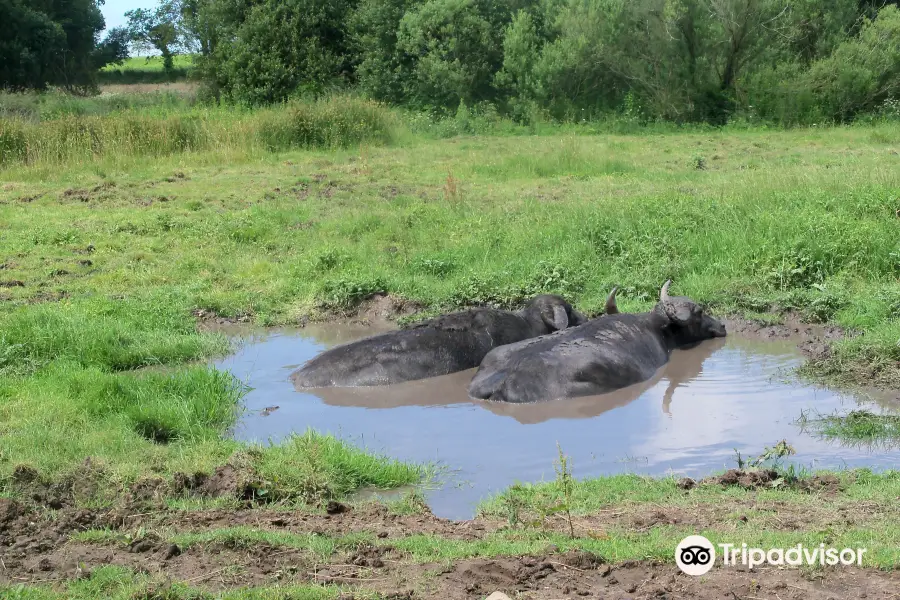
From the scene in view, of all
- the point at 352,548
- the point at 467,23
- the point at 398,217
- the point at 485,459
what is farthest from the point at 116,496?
the point at 467,23

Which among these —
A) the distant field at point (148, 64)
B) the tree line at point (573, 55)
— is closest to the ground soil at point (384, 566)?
the tree line at point (573, 55)

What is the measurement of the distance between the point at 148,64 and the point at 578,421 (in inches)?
2231

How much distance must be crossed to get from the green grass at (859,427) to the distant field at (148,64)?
47731 mm

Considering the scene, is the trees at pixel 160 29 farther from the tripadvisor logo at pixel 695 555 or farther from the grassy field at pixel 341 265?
the tripadvisor logo at pixel 695 555

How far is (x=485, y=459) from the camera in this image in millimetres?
6238

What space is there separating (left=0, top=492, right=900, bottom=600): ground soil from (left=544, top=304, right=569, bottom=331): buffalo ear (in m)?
3.87

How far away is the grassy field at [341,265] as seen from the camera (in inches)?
205

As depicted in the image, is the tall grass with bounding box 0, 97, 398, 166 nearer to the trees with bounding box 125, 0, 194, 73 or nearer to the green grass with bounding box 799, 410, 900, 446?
the green grass with bounding box 799, 410, 900, 446

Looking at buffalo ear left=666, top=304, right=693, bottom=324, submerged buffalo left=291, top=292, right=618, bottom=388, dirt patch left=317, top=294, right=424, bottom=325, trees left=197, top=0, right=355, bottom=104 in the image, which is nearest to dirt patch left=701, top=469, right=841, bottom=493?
submerged buffalo left=291, top=292, right=618, bottom=388

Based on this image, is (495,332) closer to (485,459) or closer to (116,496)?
(485,459)

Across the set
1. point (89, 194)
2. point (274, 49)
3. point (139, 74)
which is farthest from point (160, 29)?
point (89, 194)

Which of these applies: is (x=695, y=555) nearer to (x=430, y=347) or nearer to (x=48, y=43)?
(x=430, y=347)

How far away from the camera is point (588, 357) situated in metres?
7.66

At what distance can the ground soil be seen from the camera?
3734 millimetres
